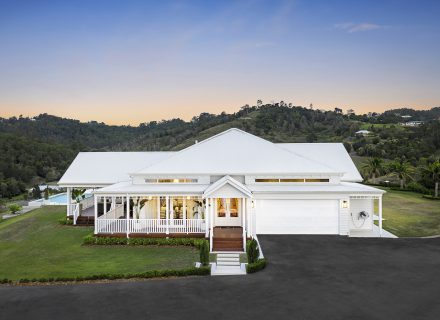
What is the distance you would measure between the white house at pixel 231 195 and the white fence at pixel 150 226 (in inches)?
2.5

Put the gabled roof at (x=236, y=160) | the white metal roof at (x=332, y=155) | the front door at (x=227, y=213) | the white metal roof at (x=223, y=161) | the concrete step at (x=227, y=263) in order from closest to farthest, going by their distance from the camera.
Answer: the concrete step at (x=227, y=263), the front door at (x=227, y=213), the gabled roof at (x=236, y=160), the white metal roof at (x=223, y=161), the white metal roof at (x=332, y=155)

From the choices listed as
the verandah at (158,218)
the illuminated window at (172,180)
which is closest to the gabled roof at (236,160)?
the illuminated window at (172,180)

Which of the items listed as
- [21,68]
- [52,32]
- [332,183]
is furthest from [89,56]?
[332,183]

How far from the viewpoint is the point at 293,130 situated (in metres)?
118

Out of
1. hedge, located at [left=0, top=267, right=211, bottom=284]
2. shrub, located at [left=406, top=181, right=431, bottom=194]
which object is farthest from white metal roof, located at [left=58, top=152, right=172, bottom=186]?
shrub, located at [left=406, top=181, right=431, bottom=194]

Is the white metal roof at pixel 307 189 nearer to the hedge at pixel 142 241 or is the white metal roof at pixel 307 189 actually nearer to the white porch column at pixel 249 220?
the white porch column at pixel 249 220

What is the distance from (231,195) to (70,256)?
9833 millimetres

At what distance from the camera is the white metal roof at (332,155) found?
94.4 feet

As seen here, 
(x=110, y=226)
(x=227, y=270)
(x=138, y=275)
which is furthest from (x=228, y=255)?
(x=110, y=226)

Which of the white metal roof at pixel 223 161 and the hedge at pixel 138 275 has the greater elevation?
the white metal roof at pixel 223 161

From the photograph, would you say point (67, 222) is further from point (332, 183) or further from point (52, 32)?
point (52, 32)

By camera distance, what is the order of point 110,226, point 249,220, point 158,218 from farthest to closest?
point 110,226
point 158,218
point 249,220

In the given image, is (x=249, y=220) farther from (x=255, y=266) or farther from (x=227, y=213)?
(x=255, y=266)

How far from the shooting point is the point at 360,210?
79.2 ft
